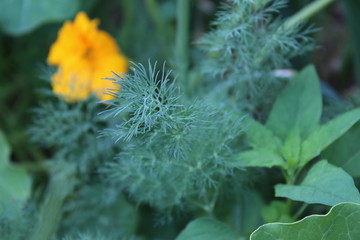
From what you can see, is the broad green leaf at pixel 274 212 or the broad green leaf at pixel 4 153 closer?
the broad green leaf at pixel 274 212

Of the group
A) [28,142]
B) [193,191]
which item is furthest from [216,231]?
[28,142]

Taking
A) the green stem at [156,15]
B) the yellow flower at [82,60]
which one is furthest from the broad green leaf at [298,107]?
the green stem at [156,15]

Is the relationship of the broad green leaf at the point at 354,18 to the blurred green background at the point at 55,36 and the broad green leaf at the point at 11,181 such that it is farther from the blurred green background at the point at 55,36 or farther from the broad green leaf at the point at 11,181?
the broad green leaf at the point at 11,181

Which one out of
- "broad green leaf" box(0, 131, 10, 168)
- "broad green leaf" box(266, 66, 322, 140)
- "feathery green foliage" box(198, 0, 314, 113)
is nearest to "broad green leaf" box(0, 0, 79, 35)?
"broad green leaf" box(0, 131, 10, 168)

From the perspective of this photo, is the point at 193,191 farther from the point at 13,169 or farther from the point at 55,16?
the point at 55,16

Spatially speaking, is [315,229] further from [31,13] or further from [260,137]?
[31,13]

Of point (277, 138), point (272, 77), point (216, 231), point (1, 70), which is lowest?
point (216, 231)

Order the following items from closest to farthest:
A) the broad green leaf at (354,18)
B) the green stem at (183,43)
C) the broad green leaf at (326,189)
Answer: the broad green leaf at (326,189) < the green stem at (183,43) < the broad green leaf at (354,18)

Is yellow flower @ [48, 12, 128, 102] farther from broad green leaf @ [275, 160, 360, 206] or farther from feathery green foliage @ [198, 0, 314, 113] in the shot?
broad green leaf @ [275, 160, 360, 206]
